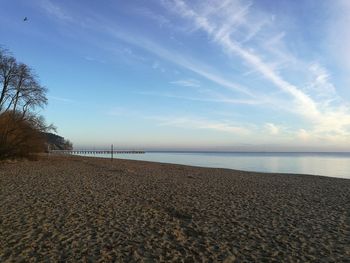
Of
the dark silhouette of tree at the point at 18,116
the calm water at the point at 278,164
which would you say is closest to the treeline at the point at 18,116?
the dark silhouette of tree at the point at 18,116

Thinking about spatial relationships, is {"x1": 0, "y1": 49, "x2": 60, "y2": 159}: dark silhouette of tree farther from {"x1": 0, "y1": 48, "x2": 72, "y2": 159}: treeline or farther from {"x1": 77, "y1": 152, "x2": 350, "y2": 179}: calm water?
{"x1": 77, "y1": 152, "x2": 350, "y2": 179}: calm water

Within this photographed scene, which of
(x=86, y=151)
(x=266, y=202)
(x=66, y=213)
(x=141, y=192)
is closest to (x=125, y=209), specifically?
(x=66, y=213)

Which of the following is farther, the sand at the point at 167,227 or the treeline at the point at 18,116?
the treeline at the point at 18,116

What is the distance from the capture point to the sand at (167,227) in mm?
6578

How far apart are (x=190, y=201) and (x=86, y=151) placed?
130m

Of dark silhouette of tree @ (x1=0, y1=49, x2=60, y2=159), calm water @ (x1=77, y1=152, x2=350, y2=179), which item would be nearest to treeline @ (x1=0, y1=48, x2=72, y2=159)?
dark silhouette of tree @ (x1=0, y1=49, x2=60, y2=159)

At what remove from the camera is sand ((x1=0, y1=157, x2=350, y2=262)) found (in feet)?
21.6

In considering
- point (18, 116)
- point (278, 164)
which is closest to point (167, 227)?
point (18, 116)

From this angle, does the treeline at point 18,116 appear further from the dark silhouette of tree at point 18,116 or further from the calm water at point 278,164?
the calm water at point 278,164

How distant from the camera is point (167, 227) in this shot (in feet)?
28.5

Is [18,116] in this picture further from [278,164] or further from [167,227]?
[278,164]

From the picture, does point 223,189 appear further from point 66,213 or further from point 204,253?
point 204,253

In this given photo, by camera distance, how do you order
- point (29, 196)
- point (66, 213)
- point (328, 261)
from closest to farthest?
point (328, 261), point (66, 213), point (29, 196)

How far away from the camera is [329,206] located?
41.7 ft
